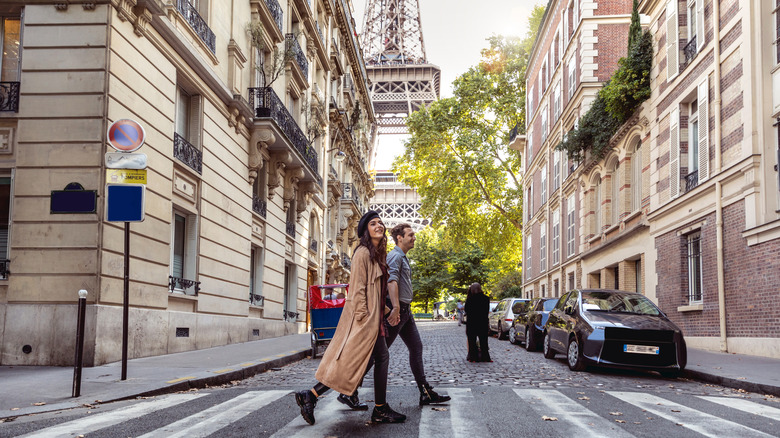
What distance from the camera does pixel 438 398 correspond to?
22.5 feet

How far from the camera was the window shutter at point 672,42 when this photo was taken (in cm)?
1819

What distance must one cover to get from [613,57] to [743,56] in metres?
12.8

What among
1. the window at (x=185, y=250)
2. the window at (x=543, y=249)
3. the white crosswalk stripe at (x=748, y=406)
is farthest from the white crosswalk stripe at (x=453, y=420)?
the window at (x=543, y=249)

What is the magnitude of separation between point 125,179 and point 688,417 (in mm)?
6585

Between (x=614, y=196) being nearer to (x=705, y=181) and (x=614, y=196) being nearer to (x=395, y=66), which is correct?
(x=705, y=181)

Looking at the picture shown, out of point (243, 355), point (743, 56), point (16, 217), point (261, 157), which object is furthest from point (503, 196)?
point (16, 217)

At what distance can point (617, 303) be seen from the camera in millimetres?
12117

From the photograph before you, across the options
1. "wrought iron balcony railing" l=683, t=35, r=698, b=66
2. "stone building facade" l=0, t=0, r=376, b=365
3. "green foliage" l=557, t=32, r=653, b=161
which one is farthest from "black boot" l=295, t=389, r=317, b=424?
"green foliage" l=557, t=32, r=653, b=161

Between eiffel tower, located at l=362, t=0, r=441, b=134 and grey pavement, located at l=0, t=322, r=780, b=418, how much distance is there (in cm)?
6799

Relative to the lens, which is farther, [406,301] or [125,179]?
[125,179]

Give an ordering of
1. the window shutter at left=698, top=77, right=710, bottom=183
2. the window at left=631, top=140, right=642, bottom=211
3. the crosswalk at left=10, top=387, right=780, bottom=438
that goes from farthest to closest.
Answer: the window at left=631, top=140, right=642, bottom=211 < the window shutter at left=698, top=77, right=710, bottom=183 < the crosswalk at left=10, top=387, right=780, bottom=438

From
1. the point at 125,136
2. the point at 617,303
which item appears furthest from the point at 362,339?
the point at 617,303

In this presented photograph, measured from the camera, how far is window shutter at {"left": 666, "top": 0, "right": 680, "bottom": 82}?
18188 millimetres

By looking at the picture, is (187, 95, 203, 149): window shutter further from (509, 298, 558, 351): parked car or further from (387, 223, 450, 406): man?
(387, 223, 450, 406): man
